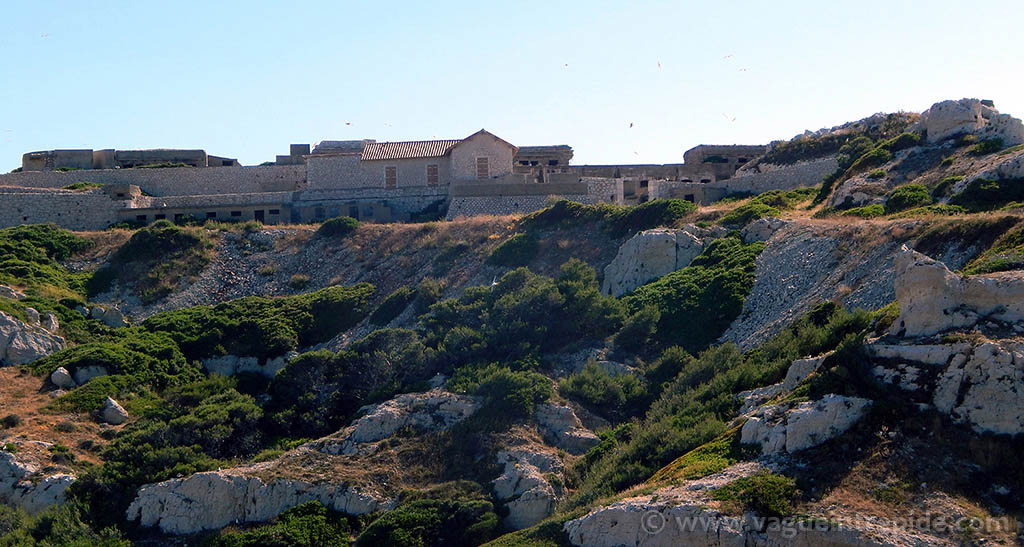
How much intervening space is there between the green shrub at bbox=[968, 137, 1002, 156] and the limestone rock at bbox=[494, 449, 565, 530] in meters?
17.2

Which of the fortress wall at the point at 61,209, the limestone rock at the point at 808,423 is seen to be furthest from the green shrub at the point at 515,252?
the limestone rock at the point at 808,423

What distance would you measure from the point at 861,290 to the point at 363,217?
24.8 m

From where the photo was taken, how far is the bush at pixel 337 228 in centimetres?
4797

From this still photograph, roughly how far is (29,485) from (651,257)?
60.7ft

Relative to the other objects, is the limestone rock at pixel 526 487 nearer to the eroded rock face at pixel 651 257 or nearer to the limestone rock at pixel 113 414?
the eroded rock face at pixel 651 257

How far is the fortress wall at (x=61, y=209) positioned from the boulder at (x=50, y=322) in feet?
36.5

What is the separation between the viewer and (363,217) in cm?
5156

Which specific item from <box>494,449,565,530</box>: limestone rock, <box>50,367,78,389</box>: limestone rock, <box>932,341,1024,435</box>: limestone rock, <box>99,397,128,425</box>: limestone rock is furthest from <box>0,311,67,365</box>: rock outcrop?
<box>932,341,1024,435</box>: limestone rock

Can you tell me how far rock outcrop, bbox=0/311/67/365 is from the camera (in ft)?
123

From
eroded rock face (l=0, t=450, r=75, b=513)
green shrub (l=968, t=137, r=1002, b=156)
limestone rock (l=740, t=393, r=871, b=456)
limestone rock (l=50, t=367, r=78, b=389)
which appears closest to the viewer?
limestone rock (l=740, t=393, r=871, b=456)

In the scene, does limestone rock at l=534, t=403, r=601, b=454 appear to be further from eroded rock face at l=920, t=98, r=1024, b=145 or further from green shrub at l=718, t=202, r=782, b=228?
eroded rock face at l=920, t=98, r=1024, b=145

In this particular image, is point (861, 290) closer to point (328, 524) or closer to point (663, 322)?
point (663, 322)

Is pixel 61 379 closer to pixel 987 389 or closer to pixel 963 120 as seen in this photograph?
pixel 987 389

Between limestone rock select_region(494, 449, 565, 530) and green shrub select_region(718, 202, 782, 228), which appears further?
green shrub select_region(718, 202, 782, 228)
